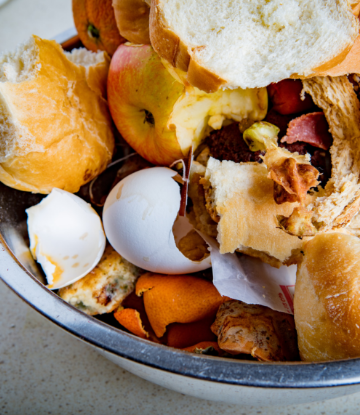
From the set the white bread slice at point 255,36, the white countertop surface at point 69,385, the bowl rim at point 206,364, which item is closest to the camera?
the bowl rim at point 206,364

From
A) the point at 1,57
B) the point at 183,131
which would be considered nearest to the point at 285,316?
the point at 183,131

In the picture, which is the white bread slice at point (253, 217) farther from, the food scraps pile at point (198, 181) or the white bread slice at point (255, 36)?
the white bread slice at point (255, 36)

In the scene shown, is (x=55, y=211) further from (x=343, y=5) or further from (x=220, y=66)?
(x=343, y=5)

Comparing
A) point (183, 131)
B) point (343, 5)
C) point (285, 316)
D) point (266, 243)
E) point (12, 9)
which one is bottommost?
point (285, 316)

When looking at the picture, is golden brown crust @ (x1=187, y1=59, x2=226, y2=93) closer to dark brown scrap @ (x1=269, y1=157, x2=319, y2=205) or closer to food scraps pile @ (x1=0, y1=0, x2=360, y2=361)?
food scraps pile @ (x1=0, y1=0, x2=360, y2=361)

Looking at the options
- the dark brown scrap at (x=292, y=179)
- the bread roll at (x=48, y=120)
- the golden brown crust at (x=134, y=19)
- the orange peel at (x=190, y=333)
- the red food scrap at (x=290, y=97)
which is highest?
the golden brown crust at (x=134, y=19)

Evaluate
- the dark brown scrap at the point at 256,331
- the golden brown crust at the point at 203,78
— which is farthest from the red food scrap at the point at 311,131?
the dark brown scrap at the point at 256,331

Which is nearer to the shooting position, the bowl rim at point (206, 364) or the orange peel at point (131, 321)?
the bowl rim at point (206, 364)
